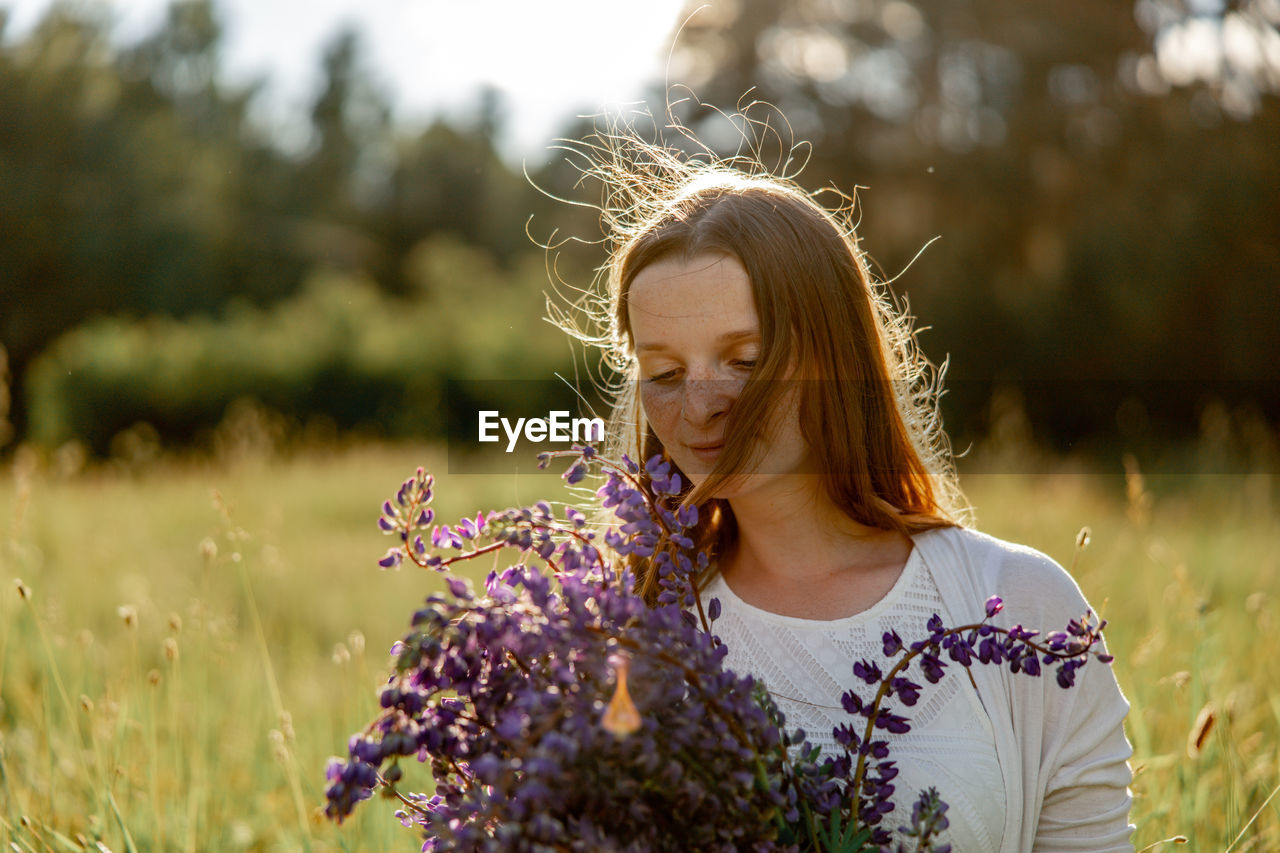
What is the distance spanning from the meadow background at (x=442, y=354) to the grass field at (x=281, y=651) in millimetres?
28

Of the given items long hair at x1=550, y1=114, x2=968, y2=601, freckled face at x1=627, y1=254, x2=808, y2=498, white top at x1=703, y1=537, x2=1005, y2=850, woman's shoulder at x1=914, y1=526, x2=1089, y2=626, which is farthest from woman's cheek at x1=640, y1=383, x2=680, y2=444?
woman's shoulder at x1=914, y1=526, x2=1089, y2=626

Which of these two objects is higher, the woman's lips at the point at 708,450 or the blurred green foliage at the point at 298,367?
the woman's lips at the point at 708,450

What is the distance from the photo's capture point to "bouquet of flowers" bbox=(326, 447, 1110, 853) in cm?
98

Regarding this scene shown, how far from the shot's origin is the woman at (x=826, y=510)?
175 cm

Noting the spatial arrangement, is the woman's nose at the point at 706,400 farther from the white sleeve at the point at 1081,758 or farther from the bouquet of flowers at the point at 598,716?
the white sleeve at the point at 1081,758

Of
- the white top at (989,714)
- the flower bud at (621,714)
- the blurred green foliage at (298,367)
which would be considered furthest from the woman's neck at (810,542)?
the blurred green foliage at (298,367)

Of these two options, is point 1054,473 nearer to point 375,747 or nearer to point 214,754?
point 214,754

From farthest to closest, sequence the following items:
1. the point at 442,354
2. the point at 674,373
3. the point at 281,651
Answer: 1. the point at 442,354
2. the point at 281,651
3. the point at 674,373

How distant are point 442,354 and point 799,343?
1730cm

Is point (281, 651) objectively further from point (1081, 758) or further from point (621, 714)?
point (621, 714)

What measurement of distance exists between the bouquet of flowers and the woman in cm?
44

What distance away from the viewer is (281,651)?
502 centimetres

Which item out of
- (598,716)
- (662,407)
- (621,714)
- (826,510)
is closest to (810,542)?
(826,510)

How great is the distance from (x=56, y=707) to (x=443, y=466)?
8.68 m
